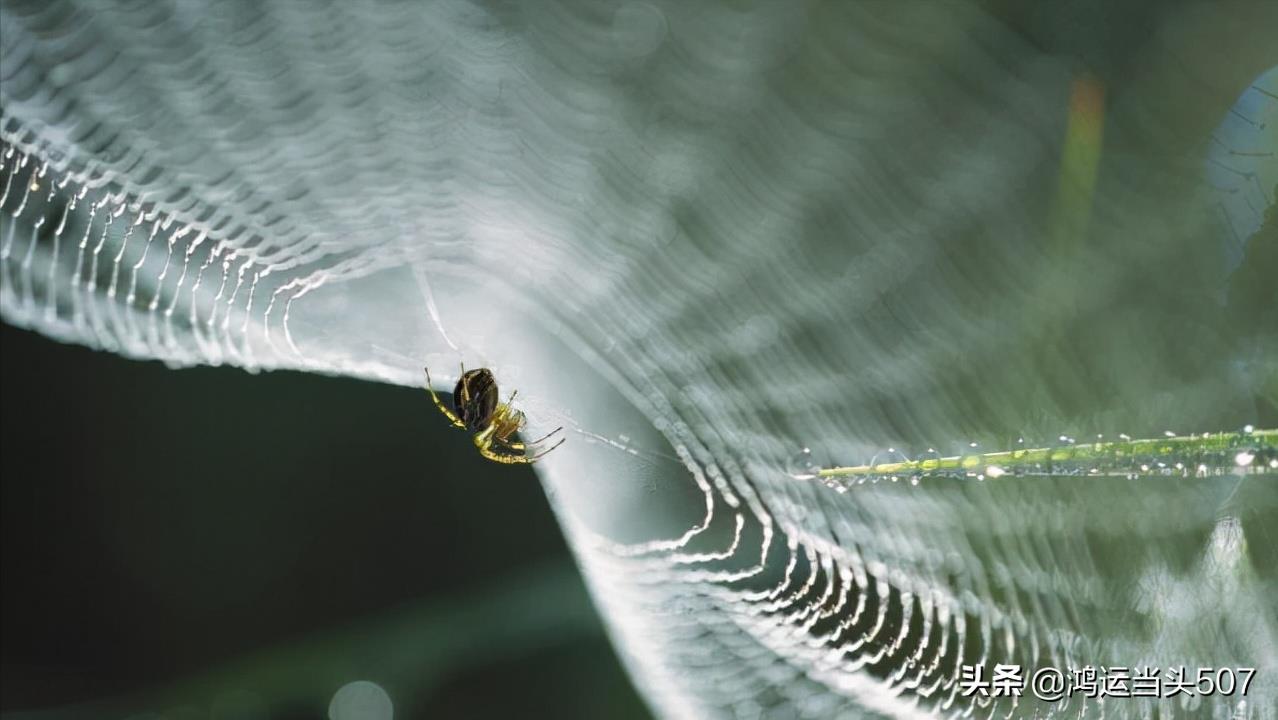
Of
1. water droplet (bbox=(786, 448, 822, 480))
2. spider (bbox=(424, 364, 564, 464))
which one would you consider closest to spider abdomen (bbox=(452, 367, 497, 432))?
spider (bbox=(424, 364, 564, 464))

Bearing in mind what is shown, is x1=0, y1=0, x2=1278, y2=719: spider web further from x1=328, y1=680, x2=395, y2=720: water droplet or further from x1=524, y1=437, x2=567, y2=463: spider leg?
x1=328, y1=680, x2=395, y2=720: water droplet

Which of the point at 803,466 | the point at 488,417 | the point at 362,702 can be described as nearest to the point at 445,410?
the point at 488,417

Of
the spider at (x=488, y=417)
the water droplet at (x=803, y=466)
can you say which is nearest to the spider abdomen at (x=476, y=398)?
the spider at (x=488, y=417)

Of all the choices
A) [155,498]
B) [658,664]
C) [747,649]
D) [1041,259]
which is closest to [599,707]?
[658,664]

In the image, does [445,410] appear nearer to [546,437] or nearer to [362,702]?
[546,437]

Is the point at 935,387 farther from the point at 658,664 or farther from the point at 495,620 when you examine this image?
the point at 495,620

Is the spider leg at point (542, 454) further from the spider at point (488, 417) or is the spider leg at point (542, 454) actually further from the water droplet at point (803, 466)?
the water droplet at point (803, 466)

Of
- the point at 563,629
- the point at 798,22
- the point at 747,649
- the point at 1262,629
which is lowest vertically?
the point at 1262,629
